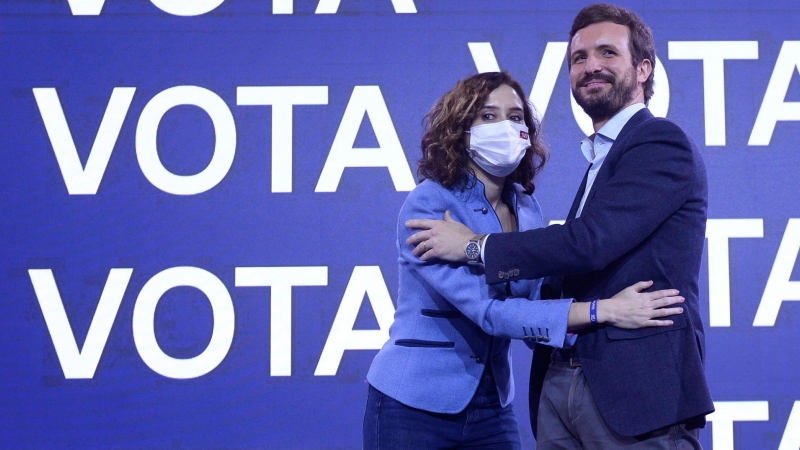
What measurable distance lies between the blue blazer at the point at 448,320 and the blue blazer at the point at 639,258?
95 mm

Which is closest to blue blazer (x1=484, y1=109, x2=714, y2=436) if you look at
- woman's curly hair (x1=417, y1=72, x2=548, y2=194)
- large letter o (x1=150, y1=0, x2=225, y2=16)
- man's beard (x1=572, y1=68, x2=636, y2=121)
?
man's beard (x1=572, y1=68, x2=636, y2=121)

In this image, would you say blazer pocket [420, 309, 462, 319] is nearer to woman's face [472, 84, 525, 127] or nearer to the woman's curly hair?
the woman's curly hair

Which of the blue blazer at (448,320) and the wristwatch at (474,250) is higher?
the wristwatch at (474,250)

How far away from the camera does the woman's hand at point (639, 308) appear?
1.65 metres

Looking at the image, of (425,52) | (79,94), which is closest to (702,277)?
(425,52)

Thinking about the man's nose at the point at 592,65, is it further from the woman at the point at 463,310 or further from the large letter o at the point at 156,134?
the large letter o at the point at 156,134

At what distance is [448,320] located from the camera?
1943 millimetres

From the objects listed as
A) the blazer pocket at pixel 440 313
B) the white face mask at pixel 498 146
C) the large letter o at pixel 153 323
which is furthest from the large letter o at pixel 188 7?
the blazer pocket at pixel 440 313

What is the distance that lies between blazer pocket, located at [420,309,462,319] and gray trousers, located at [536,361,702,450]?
0.26 meters

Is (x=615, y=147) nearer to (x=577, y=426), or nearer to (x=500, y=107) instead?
(x=500, y=107)

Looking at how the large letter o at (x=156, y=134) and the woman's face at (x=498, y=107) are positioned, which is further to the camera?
the large letter o at (x=156, y=134)

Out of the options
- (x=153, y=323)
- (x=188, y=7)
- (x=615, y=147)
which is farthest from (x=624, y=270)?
(x=188, y=7)

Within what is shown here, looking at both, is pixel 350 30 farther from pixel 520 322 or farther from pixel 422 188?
pixel 520 322

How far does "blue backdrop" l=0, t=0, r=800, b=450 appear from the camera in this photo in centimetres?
316
